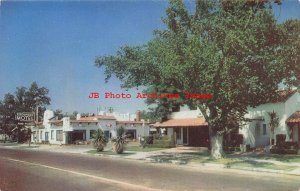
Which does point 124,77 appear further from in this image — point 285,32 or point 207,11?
point 285,32

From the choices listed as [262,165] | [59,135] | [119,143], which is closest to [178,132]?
[119,143]

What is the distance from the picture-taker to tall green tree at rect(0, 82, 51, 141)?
88.9 metres

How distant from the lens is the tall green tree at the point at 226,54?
20.8 meters

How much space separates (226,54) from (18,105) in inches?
3279

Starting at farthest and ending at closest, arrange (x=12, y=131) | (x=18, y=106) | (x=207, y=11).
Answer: (x=18, y=106)
(x=12, y=131)
(x=207, y=11)

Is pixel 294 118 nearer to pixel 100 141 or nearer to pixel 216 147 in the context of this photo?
pixel 216 147

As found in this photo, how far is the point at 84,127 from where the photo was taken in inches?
2282

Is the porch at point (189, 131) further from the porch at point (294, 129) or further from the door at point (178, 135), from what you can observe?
the porch at point (294, 129)

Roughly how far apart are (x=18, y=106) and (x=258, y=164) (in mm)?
84333

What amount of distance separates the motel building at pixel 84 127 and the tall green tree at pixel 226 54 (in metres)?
34.5

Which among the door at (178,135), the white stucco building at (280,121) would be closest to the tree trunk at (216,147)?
the white stucco building at (280,121)

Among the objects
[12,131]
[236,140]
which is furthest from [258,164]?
[12,131]

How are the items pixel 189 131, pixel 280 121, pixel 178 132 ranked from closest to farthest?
1. pixel 280 121
2. pixel 189 131
3. pixel 178 132

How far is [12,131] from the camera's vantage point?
88062 millimetres
